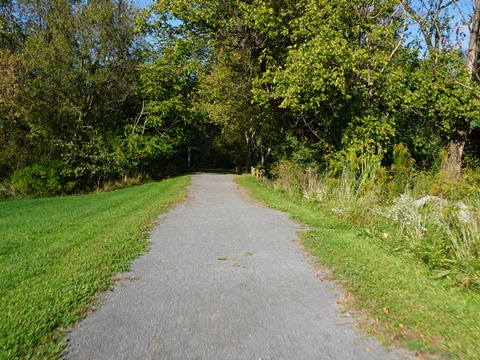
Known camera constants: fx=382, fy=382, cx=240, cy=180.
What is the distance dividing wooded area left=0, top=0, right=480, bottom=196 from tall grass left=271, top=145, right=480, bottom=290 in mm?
2012

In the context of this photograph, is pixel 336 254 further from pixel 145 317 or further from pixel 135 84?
pixel 135 84

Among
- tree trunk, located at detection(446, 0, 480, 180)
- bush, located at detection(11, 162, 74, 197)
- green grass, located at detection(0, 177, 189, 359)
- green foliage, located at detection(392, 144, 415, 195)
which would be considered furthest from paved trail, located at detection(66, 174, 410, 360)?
bush, located at detection(11, 162, 74, 197)

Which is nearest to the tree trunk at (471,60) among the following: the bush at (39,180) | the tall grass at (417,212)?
the tall grass at (417,212)

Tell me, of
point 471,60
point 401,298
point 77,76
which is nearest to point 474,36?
point 471,60

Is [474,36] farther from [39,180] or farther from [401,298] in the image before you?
→ [39,180]

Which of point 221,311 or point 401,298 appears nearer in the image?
point 221,311

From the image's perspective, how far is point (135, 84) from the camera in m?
27.1

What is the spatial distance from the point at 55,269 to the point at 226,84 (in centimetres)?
1693

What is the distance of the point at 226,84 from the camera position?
69.3 ft

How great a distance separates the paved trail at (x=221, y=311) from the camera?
345 centimetres

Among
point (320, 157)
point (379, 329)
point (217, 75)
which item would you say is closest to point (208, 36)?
point (217, 75)

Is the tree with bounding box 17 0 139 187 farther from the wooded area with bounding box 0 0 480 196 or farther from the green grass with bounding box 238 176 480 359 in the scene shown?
the green grass with bounding box 238 176 480 359

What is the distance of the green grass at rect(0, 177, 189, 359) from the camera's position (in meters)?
3.60

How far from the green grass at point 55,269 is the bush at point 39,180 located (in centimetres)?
1209
